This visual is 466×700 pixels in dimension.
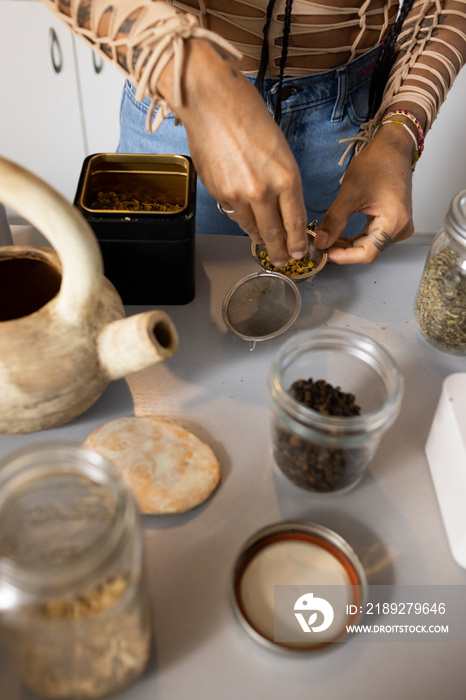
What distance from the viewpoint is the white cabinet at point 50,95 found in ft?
4.74

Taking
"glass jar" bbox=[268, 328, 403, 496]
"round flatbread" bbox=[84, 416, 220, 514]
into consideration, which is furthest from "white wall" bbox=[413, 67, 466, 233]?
"round flatbread" bbox=[84, 416, 220, 514]

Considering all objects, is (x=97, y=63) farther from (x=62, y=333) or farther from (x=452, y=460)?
(x=452, y=460)

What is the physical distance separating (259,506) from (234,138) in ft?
1.22

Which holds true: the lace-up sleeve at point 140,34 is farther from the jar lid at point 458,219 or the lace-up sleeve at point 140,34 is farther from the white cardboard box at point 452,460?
the white cardboard box at point 452,460

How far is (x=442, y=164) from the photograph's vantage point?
1695 mm

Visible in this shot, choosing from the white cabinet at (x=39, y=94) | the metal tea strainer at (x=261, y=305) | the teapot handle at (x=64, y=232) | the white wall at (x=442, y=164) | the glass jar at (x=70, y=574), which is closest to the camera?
the glass jar at (x=70, y=574)

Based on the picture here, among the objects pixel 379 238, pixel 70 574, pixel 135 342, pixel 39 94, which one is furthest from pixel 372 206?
pixel 39 94

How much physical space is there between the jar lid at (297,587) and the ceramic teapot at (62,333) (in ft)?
0.66

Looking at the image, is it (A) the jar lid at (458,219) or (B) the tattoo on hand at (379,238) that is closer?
(A) the jar lid at (458,219)

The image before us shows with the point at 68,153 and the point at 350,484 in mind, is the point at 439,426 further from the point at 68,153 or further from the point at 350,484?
the point at 68,153

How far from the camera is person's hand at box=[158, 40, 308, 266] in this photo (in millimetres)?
557

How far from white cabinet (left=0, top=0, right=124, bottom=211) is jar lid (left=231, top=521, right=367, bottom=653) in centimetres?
140

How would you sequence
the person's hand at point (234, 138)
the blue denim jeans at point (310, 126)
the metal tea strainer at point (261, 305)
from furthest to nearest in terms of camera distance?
the blue denim jeans at point (310, 126)
the metal tea strainer at point (261, 305)
the person's hand at point (234, 138)

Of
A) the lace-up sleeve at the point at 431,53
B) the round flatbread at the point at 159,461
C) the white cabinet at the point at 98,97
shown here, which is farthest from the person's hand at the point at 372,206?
the white cabinet at the point at 98,97
